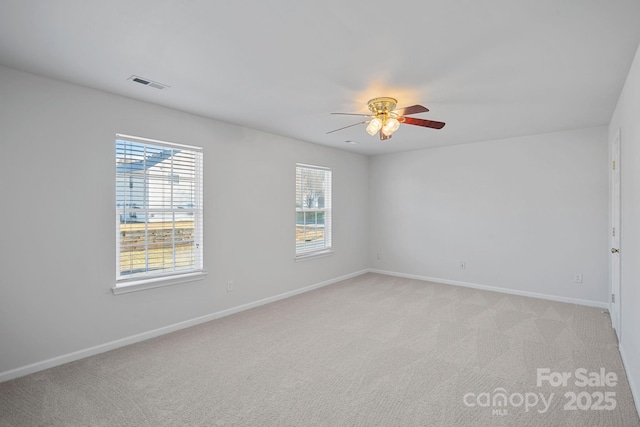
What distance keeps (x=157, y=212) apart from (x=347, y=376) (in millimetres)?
2533

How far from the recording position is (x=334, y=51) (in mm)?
2277

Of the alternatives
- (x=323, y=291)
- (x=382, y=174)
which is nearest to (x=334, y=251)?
(x=323, y=291)

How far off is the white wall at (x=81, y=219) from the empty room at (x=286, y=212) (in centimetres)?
2

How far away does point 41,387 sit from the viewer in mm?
2494

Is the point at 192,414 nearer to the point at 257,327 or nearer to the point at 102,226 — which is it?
the point at 257,327

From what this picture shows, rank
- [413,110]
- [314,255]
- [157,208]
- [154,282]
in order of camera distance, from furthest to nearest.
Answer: [314,255] < [157,208] < [154,282] < [413,110]

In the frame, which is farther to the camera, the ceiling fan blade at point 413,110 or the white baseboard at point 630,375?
the ceiling fan blade at point 413,110

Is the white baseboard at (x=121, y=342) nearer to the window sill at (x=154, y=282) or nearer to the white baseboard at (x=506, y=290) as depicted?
the window sill at (x=154, y=282)

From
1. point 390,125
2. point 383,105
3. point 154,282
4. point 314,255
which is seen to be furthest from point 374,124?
point 314,255

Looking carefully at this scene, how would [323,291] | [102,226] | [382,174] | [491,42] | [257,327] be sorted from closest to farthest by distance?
[491,42], [102,226], [257,327], [323,291], [382,174]

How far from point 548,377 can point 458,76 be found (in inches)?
99.3

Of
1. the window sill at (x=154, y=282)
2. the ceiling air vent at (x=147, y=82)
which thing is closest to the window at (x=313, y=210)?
the window sill at (x=154, y=282)

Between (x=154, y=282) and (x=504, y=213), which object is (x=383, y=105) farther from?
(x=504, y=213)

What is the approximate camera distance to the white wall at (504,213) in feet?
14.7
